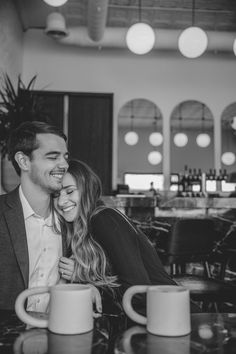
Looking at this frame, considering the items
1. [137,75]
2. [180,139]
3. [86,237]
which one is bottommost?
[86,237]

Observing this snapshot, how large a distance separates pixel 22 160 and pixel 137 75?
5079mm

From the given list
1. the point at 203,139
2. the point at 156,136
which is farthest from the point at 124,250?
the point at 203,139

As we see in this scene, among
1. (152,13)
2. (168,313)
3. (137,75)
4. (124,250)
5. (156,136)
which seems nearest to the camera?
(168,313)

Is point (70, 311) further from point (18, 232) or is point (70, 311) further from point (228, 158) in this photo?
point (228, 158)

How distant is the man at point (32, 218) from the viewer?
1349mm

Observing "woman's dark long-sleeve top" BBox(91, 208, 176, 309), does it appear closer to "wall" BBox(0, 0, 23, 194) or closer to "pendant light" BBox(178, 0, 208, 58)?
"pendant light" BBox(178, 0, 208, 58)

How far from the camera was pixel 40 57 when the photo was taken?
637 centimetres

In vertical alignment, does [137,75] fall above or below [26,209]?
above

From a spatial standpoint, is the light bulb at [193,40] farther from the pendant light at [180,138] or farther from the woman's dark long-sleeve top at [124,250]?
the woman's dark long-sleeve top at [124,250]

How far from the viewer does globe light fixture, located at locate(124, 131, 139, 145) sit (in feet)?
21.9

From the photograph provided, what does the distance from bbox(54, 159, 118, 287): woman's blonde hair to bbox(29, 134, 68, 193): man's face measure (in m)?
0.05

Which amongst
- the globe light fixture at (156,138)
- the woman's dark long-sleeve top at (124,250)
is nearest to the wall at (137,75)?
the globe light fixture at (156,138)

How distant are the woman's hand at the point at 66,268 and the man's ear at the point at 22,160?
1.49ft

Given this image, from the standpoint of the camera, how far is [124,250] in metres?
1.26
